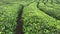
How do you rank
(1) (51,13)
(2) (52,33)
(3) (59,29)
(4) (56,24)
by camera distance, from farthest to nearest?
(1) (51,13)
(4) (56,24)
(3) (59,29)
(2) (52,33)

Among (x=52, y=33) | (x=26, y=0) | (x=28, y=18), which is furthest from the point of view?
(x=26, y=0)

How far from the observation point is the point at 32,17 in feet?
219

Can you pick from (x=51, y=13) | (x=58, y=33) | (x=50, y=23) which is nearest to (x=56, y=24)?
(x=50, y=23)

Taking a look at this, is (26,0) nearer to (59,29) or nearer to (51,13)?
(51,13)

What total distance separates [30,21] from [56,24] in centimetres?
938

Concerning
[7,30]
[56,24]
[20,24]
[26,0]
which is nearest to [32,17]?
[20,24]

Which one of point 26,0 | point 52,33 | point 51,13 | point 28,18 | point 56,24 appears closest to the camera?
point 52,33

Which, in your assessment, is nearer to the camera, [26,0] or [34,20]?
[34,20]

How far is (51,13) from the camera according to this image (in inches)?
3046

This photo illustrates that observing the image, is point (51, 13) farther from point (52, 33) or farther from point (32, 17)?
point (52, 33)

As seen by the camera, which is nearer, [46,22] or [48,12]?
[46,22]

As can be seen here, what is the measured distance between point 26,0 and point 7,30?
210ft

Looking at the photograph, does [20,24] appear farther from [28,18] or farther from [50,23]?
[50,23]

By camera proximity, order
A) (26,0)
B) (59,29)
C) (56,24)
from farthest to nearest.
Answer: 1. (26,0)
2. (56,24)
3. (59,29)
